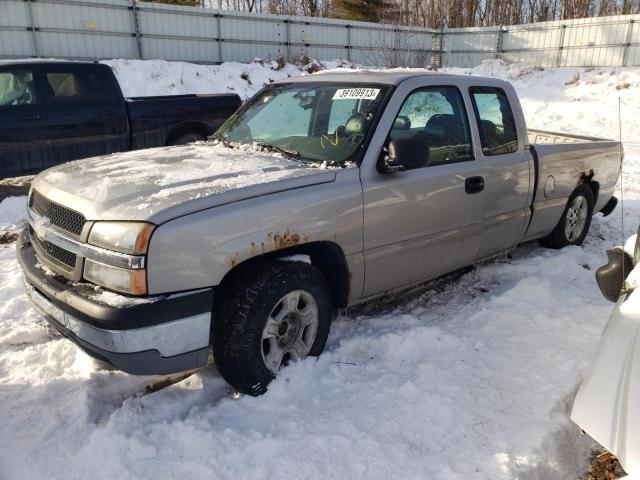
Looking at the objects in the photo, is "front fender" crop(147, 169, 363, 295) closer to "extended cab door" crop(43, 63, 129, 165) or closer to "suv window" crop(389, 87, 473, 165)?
"suv window" crop(389, 87, 473, 165)

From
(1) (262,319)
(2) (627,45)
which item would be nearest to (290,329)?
(1) (262,319)

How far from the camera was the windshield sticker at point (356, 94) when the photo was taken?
3.65 meters

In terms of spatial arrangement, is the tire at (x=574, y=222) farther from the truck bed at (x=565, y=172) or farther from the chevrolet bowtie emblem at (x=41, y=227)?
the chevrolet bowtie emblem at (x=41, y=227)

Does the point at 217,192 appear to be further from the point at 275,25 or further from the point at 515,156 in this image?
the point at 275,25

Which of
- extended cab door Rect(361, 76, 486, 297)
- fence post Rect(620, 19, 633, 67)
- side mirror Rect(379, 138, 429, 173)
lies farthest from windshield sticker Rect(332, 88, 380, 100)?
fence post Rect(620, 19, 633, 67)

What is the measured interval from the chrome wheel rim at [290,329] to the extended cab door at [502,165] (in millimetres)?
1777

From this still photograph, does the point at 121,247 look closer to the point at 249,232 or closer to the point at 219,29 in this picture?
the point at 249,232

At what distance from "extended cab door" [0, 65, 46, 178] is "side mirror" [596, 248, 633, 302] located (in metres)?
7.31

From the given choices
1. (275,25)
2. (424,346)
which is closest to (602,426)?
(424,346)

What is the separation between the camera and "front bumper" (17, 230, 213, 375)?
Result: 2516 mm

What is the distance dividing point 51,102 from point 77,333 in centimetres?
598

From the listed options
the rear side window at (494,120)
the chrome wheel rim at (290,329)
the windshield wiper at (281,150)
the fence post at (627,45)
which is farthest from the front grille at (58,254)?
the fence post at (627,45)

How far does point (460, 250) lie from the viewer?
4.08 metres

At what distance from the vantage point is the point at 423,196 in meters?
3.61
